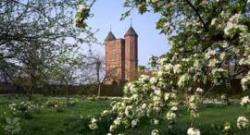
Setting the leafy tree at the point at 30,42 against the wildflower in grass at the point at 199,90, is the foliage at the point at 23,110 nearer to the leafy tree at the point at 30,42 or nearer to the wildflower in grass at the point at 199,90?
the leafy tree at the point at 30,42

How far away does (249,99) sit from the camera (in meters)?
5.14

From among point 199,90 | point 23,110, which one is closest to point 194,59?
point 199,90

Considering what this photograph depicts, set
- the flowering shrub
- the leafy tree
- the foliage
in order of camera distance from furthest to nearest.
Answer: the foliage, the leafy tree, the flowering shrub

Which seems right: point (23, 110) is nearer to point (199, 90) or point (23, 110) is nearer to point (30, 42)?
point (30, 42)

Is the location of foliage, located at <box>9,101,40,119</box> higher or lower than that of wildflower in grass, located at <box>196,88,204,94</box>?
lower

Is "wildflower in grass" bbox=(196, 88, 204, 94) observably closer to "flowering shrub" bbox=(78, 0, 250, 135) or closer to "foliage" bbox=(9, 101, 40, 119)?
"flowering shrub" bbox=(78, 0, 250, 135)

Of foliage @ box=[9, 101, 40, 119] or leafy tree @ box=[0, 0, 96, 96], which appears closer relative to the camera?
leafy tree @ box=[0, 0, 96, 96]

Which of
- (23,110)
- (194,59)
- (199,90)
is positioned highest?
(194,59)

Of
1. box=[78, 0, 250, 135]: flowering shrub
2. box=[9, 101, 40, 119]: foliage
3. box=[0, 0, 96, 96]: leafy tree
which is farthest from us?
box=[9, 101, 40, 119]: foliage

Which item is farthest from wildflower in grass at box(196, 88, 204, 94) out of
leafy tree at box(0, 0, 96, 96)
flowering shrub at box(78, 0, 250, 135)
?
leafy tree at box(0, 0, 96, 96)

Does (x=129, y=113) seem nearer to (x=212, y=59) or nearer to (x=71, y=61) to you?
(x=212, y=59)

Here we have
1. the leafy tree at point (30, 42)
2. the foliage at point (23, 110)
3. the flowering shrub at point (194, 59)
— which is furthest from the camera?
the foliage at point (23, 110)

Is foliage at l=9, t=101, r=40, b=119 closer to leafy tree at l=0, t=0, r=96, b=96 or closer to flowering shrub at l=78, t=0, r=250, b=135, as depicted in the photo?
leafy tree at l=0, t=0, r=96, b=96

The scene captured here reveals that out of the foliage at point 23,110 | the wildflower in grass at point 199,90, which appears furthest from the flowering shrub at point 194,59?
the foliage at point 23,110
